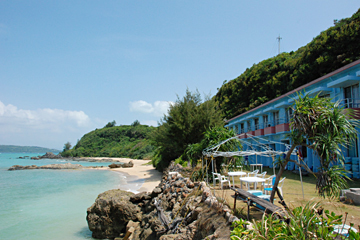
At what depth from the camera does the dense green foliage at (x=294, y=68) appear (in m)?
32.0

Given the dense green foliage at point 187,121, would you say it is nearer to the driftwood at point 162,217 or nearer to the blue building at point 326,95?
the blue building at point 326,95

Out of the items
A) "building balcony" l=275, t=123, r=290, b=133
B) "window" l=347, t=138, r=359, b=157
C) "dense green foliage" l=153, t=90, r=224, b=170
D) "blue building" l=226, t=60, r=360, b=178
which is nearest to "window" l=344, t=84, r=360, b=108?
"blue building" l=226, t=60, r=360, b=178

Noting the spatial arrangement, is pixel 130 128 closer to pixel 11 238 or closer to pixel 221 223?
pixel 11 238

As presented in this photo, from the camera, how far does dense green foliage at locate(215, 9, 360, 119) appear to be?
3200 centimetres

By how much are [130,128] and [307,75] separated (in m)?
76.0

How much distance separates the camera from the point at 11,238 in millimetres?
11133

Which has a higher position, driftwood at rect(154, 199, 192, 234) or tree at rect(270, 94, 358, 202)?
tree at rect(270, 94, 358, 202)

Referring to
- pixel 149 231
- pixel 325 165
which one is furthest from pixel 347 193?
pixel 149 231

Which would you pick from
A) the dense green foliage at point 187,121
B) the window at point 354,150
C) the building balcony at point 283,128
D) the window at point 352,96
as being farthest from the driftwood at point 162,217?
the building balcony at point 283,128

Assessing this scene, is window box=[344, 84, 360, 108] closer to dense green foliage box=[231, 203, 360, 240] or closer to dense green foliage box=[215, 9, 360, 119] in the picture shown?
dense green foliage box=[231, 203, 360, 240]

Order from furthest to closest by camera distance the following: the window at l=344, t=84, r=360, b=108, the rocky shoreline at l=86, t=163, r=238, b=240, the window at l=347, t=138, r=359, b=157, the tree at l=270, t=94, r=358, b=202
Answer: the window at l=344, t=84, r=360, b=108
the window at l=347, t=138, r=359, b=157
the rocky shoreline at l=86, t=163, r=238, b=240
the tree at l=270, t=94, r=358, b=202

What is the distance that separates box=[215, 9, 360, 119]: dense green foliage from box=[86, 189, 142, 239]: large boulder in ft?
106

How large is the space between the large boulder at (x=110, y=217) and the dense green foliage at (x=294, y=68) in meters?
32.4

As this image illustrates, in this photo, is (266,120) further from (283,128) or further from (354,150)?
(354,150)
